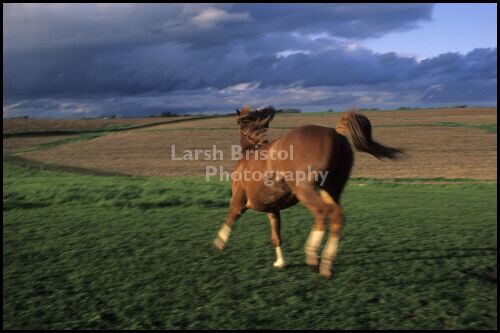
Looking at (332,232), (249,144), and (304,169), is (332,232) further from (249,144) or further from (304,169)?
(249,144)

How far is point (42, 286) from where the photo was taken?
5.66 metres

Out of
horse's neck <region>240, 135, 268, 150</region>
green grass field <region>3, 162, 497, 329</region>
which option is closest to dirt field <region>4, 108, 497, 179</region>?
green grass field <region>3, 162, 497, 329</region>

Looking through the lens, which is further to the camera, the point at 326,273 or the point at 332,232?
the point at 326,273

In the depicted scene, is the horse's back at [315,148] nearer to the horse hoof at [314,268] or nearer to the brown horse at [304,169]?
the brown horse at [304,169]

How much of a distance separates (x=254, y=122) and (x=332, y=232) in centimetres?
198

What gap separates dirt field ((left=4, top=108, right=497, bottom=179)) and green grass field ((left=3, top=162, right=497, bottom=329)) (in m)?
10.2

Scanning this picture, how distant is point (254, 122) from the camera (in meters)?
6.23

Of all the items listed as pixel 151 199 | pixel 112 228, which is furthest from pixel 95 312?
pixel 151 199

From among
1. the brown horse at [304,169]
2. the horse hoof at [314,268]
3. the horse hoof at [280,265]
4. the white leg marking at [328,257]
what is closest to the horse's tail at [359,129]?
the brown horse at [304,169]

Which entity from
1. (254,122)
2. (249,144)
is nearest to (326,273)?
(249,144)

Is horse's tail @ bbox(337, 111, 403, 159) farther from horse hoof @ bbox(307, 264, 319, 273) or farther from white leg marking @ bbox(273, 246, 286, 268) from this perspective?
white leg marking @ bbox(273, 246, 286, 268)

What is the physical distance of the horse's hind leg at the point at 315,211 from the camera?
199 inches

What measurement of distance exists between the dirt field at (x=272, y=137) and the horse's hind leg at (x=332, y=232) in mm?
13441

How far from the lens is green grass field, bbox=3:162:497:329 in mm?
4531
